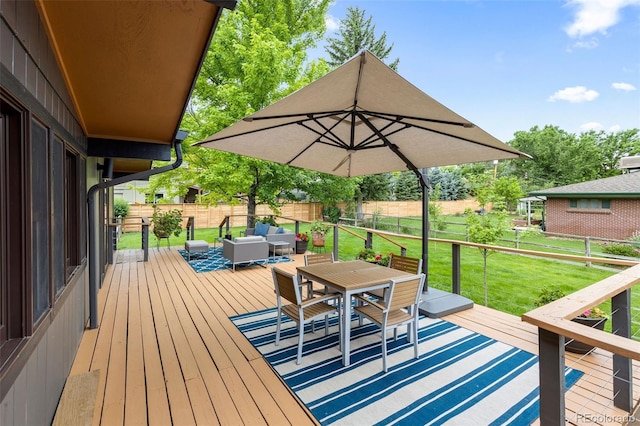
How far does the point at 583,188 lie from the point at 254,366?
622 inches

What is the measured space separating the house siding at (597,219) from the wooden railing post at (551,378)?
1458 centimetres

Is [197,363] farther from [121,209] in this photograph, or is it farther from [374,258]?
[121,209]

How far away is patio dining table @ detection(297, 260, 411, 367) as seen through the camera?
9.62 feet

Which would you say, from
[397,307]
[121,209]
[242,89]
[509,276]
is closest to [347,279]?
[397,307]

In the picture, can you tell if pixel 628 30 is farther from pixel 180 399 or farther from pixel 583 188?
pixel 180 399

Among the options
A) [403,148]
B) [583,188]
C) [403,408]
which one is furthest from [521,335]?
[583,188]

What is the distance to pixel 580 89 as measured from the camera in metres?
31.1

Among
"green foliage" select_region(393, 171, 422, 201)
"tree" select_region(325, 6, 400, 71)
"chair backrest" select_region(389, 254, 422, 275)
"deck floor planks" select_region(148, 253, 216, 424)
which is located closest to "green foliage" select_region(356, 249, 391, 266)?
"chair backrest" select_region(389, 254, 422, 275)

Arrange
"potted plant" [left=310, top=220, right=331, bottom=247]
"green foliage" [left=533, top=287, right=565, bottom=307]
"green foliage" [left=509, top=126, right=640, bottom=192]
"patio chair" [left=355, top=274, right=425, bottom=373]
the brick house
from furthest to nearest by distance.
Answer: "green foliage" [left=509, top=126, right=640, bottom=192] → the brick house → "potted plant" [left=310, top=220, right=331, bottom=247] → "green foliage" [left=533, top=287, right=565, bottom=307] → "patio chair" [left=355, top=274, right=425, bottom=373]

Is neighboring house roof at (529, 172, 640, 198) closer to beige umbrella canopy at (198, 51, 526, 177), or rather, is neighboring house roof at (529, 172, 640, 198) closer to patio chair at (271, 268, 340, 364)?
beige umbrella canopy at (198, 51, 526, 177)

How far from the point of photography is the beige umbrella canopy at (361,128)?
2484 mm

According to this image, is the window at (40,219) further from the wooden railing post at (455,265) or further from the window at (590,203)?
the window at (590,203)

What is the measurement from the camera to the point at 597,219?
41.4ft

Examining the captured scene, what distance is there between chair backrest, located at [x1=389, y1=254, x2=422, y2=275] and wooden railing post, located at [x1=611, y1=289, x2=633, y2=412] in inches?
74.9
